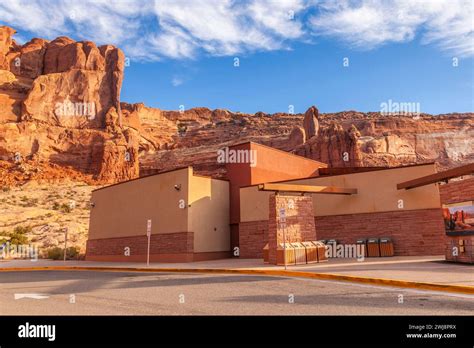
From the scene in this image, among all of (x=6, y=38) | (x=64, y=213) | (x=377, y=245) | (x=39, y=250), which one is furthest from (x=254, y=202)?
(x=6, y=38)

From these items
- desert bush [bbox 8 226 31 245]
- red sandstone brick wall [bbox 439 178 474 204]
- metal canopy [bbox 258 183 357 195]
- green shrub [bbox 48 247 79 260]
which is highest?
metal canopy [bbox 258 183 357 195]

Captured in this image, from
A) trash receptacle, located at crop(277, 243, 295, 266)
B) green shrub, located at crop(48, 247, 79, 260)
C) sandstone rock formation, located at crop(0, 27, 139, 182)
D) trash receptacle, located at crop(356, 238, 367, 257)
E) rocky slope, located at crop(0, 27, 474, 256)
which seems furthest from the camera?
sandstone rock formation, located at crop(0, 27, 139, 182)

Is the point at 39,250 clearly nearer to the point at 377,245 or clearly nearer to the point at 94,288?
the point at 94,288

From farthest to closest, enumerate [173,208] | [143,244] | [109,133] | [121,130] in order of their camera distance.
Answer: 1. [121,130]
2. [109,133]
3. [143,244]
4. [173,208]

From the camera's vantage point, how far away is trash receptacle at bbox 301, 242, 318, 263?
18.8m

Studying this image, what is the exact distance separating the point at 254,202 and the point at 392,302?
708 inches

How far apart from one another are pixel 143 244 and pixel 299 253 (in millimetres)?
12691

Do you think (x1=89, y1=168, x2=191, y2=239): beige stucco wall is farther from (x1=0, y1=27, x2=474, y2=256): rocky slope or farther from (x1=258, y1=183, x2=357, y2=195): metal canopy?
(x1=0, y1=27, x2=474, y2=256): rocky slope

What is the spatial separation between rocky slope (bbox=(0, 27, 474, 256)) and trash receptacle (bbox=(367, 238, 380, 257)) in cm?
3906

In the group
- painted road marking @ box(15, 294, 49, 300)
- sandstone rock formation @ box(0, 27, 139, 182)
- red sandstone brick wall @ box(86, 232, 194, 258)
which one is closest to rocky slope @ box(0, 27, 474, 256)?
sandstone rock formation @ box(0, 27, 139, 182)

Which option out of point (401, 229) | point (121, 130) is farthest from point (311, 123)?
point (401, 229)

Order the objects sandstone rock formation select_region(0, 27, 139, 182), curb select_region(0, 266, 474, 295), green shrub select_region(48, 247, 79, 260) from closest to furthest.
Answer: curb select_region(0, 266, 474, 295) < green shrub select_region(48, 247, 79, 260) < sandstone rock formation select_region(0, 27, 139, 182)

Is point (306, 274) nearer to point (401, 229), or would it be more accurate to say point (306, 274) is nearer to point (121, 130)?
point (401, 229)

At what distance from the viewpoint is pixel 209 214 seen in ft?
84.8
